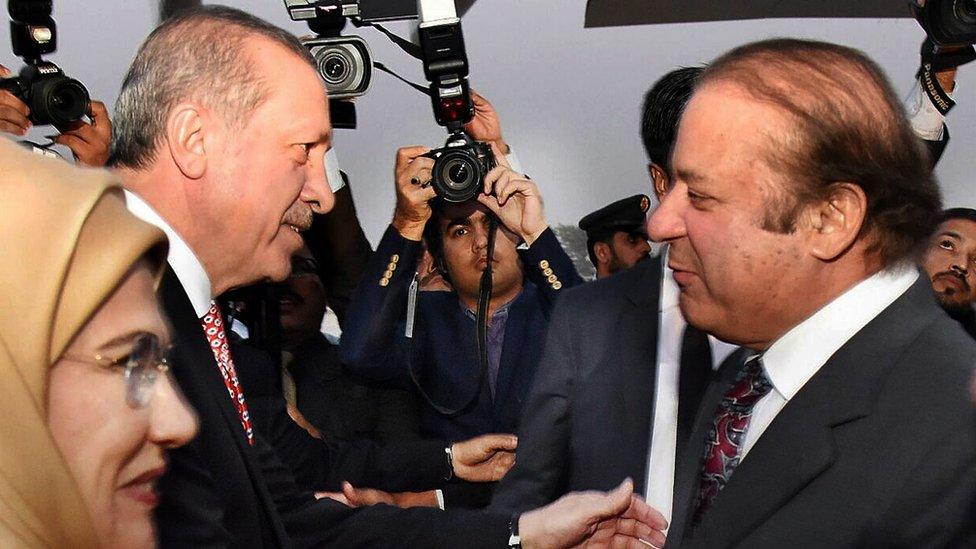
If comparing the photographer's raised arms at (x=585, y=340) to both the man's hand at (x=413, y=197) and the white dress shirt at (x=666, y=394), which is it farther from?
the man's hand at (x=413, y=197)

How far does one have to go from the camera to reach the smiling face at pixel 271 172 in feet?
7.21

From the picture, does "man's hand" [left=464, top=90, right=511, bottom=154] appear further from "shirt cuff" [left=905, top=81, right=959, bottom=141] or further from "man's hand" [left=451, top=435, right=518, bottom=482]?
"shirt cuff" [left=905, top=81, right=959, bottom=141]

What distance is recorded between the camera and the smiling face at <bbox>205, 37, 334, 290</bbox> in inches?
Answer: 86.5

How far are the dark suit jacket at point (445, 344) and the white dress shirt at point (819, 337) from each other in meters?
1.54

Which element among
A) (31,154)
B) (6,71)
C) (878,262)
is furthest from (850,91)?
(6,71)

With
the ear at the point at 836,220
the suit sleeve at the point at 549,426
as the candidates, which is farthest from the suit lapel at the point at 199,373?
the ear at the point at 836,220

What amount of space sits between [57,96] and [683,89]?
1.91m

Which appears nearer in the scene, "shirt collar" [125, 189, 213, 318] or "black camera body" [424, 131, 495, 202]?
"shirt collar" [125, 189, 213, 318]

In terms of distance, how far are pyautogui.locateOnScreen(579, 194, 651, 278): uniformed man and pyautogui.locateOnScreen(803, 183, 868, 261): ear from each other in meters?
3.29

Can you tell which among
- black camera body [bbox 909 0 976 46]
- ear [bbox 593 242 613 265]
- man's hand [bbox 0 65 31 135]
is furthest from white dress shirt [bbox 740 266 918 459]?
ear [bbox 593 242 613 265]

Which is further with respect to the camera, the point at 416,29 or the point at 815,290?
the point at 416,29

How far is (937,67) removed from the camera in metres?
3.60

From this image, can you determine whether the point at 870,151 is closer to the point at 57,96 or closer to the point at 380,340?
the point at 380,340

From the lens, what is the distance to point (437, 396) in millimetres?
3631
